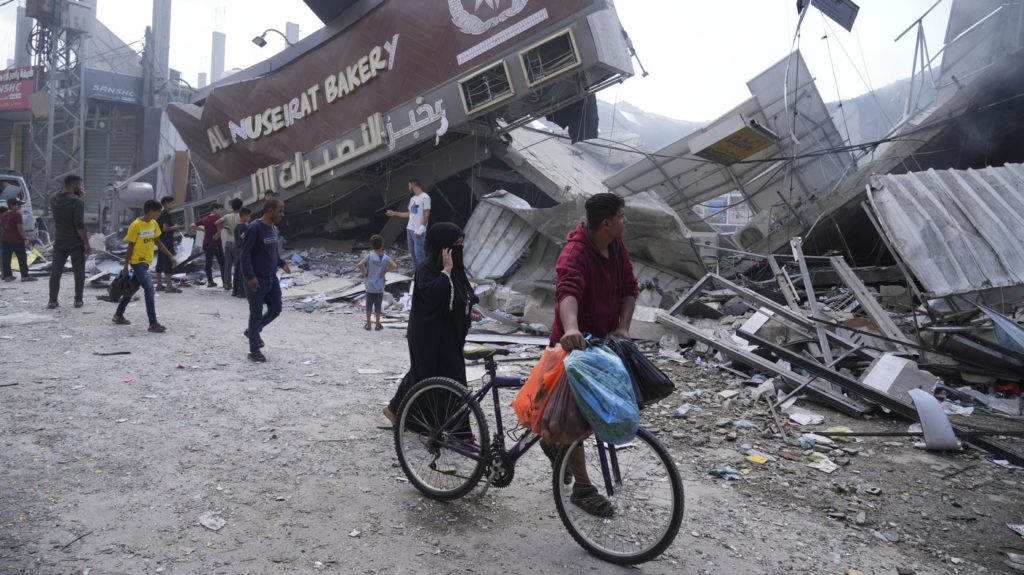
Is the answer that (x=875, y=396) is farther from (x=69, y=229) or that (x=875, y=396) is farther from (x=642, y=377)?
(x=69, y=229)

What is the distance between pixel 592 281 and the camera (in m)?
3.11

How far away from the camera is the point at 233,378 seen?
5895 mm

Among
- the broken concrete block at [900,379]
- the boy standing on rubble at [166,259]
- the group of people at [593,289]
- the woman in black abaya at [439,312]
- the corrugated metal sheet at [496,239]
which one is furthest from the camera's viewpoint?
the corrugated metal sheet at [496,239]

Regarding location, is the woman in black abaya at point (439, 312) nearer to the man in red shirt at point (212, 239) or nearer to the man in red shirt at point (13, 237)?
the man in red shirt at point (212, 239)

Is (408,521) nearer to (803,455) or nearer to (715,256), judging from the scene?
(803,455)

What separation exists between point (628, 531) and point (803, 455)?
2216 mm

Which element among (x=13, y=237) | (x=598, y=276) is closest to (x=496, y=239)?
(x=13, y=237)

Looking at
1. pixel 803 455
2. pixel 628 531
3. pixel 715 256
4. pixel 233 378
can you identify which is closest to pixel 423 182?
pixel 715 256

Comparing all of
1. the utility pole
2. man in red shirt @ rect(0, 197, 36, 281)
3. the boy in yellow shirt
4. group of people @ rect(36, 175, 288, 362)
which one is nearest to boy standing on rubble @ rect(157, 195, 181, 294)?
group of people @ rect(36, 175, 288, 362)

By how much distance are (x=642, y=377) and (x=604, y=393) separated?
1.16 ft

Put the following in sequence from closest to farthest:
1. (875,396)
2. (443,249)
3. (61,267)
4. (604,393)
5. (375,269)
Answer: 1. (604,393)
2. (443,249)
3. (875,396)
4. (375,269)
5. (61,267)

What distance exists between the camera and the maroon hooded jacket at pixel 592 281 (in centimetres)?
304

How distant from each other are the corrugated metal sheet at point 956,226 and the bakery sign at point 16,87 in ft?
99.6

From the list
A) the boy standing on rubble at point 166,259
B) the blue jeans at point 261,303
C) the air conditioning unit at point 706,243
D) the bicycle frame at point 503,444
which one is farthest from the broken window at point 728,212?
the bicycle frame at point 503,444
